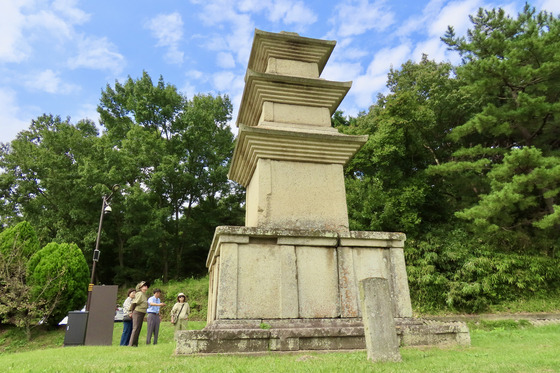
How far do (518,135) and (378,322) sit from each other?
1740 cm

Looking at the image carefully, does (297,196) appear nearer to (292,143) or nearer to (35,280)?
(292,143)

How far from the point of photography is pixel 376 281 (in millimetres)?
4133

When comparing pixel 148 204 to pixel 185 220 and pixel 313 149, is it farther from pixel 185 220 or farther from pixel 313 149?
pixel 313 149

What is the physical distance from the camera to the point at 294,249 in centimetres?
525

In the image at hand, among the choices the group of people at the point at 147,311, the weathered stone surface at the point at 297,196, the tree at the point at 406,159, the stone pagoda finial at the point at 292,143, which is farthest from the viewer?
the tree at the point at 406,159

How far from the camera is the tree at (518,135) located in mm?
13047

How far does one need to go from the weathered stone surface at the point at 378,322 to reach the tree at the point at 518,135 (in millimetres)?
10951

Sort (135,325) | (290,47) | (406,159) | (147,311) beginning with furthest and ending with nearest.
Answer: (406,159) < (147,311) < (135,325) < (290,47)

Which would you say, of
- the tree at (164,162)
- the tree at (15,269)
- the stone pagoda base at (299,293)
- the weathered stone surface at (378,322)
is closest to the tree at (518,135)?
the stone pagoda base at (299,293)

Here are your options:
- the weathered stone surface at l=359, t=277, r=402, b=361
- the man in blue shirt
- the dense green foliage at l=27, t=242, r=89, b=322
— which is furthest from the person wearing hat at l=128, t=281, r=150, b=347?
the dense green foliage at l=27, t=242, r=89, b=322

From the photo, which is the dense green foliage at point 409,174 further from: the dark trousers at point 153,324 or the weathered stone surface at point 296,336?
the weathered stone surface at point 296,336

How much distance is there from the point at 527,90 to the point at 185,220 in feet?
66.3

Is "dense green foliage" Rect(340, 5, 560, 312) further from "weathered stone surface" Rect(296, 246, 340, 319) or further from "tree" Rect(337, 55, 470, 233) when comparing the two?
"weathered stone surface" Rect(296, 246, 340, 319)

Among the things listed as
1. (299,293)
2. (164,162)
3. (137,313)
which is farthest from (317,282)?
(164,162)
